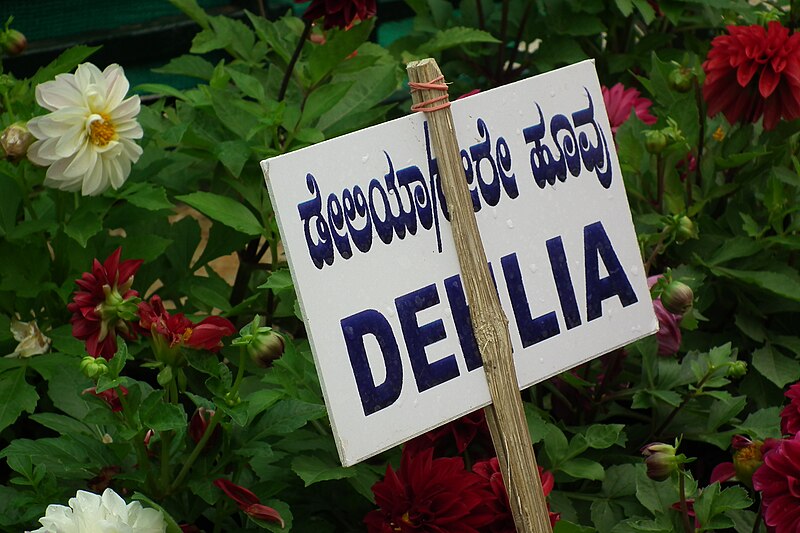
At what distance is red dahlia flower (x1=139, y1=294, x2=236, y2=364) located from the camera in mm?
870

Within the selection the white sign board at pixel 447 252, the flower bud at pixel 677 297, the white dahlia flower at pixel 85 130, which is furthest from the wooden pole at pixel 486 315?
the white dahlia flower at pixel 85 130

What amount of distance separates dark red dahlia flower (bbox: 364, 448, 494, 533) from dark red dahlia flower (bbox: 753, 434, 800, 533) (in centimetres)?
24

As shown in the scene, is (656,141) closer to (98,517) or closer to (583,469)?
(583,469)

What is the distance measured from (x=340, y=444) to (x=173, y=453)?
0.81ft

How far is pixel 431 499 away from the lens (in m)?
0.89

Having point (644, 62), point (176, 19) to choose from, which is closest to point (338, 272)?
point (644, 62)

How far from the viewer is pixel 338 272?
2.62 feet

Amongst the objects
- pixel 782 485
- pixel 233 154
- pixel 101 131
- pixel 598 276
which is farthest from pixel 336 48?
pixel 782 485

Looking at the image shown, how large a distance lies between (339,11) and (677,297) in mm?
545

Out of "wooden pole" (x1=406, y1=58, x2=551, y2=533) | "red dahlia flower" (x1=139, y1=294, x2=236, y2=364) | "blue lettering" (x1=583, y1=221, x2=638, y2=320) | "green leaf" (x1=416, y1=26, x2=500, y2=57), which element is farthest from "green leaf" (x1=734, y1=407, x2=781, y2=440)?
"green leaf" (x1=416, y1=26, x2=500, y2=57)

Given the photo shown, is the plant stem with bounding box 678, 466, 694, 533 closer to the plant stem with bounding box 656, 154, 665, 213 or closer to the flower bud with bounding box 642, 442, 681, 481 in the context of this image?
the flower bud with bounding box 642, 442, 681, 481

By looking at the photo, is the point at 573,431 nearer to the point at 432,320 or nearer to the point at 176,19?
the point at 432,320

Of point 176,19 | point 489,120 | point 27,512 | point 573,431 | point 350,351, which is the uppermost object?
point 176,19

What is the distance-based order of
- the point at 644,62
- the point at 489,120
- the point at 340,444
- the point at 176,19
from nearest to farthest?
the point at 340,444
the point at 489,120
the point at 644,62
the point at 176,19
